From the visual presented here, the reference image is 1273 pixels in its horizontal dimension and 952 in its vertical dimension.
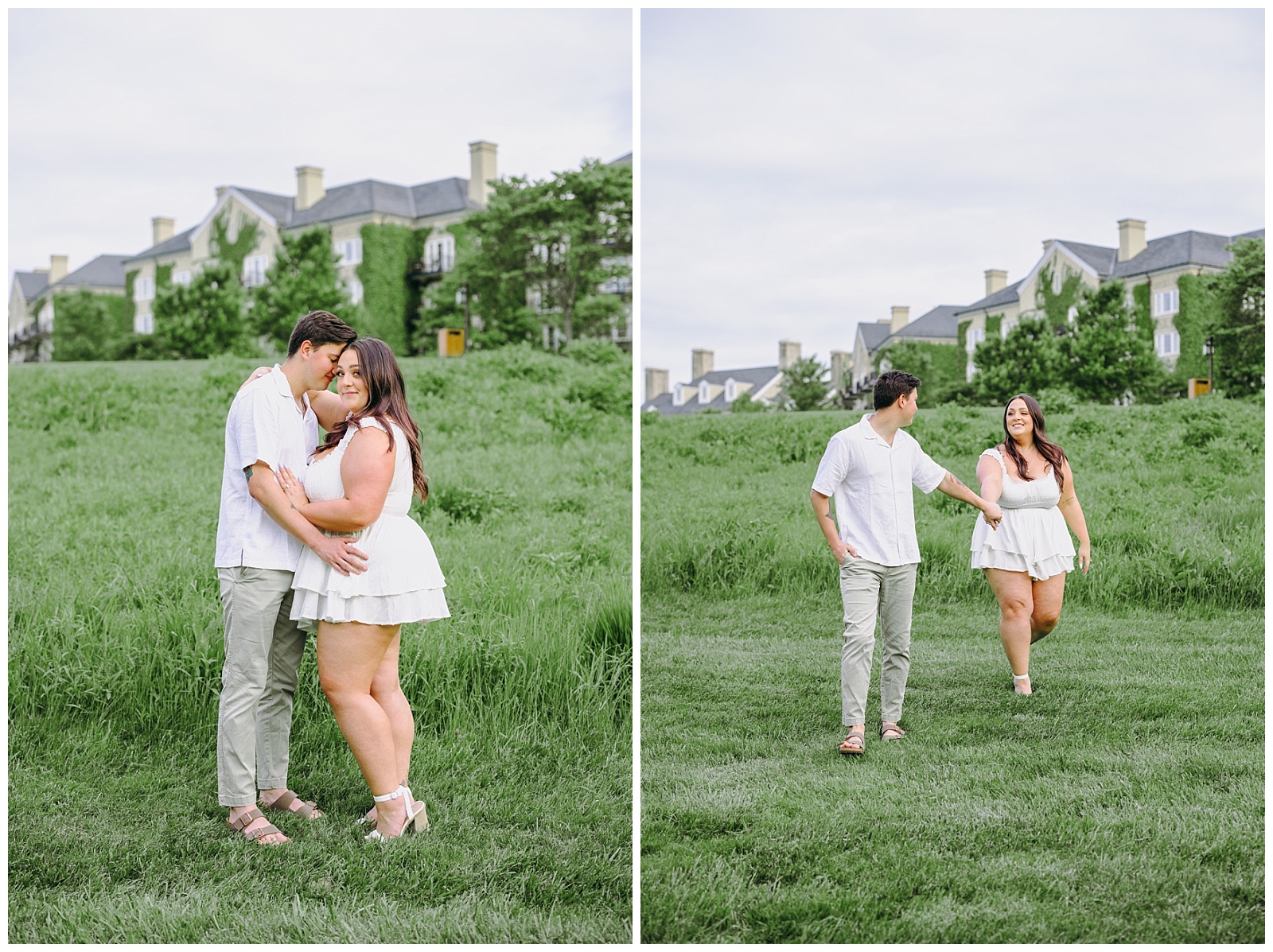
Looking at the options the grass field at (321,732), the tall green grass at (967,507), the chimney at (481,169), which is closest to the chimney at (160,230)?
the chimney at (481,169)

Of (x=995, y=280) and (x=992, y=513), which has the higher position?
(x=995, y=280)

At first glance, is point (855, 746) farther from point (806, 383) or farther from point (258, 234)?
point (258, 234)

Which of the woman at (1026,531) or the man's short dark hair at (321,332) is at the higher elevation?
the man's short dark hair at (321,332)

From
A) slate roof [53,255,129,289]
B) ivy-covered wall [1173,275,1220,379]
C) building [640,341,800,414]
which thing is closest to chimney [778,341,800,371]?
building [640,341,800,414]

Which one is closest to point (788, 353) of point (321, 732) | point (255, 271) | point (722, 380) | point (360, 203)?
point (722, 380)

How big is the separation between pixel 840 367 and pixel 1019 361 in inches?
30.3

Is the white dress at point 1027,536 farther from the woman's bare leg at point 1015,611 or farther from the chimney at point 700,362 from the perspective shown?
the chimney at point 700,362

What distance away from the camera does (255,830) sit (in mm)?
2537

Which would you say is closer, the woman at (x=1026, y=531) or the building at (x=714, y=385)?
the woman at (x=1026, y=531)

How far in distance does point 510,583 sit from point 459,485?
4.22 feet

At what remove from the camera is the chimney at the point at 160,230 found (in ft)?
26.2

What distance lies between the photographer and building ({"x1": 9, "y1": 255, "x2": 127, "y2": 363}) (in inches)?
305

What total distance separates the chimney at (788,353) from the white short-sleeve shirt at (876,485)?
172 centimetres

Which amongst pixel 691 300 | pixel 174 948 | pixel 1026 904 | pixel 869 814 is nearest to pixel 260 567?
pixel 174 948
